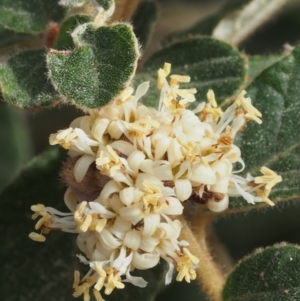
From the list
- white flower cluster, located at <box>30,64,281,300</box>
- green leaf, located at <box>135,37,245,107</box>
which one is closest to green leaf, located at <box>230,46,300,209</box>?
green leaf, located at <box>135,37,245,107</box>

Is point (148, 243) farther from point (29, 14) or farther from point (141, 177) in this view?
point (29, 14)

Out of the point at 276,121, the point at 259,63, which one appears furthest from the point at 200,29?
the point at 276,121

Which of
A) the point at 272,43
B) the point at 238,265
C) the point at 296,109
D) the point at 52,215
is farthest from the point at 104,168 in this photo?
the point at 272,43

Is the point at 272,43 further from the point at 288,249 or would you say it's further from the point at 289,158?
the point at 288,249

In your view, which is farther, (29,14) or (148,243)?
(29,14)

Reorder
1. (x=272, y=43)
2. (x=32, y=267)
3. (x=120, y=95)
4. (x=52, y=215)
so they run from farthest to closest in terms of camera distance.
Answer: (x=272, y=43)
(x=32, y=267)
(x=52, y=215)
(x=120, y=95)

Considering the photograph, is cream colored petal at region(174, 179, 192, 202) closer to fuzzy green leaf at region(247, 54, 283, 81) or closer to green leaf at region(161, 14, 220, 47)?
fuzzy green leaf at region(247, 54, 283, 81)
